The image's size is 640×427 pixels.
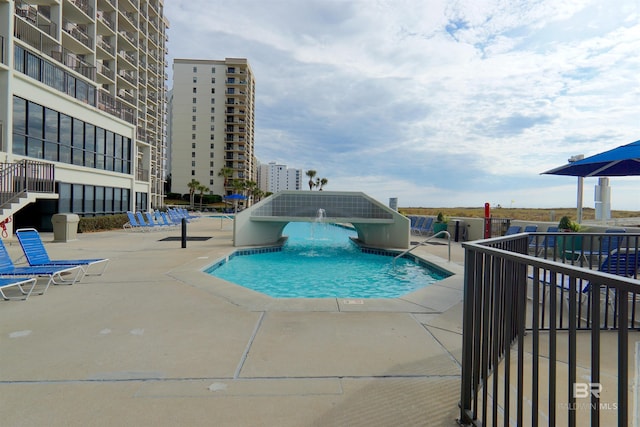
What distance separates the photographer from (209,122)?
79.1m

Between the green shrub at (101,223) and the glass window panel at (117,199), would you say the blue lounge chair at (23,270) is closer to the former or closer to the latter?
the green shrub at (101,223)

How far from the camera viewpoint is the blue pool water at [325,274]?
793 cm

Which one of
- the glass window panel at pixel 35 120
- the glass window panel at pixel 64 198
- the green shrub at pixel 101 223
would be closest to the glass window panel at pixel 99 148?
the glass window panel at pixel 64 198

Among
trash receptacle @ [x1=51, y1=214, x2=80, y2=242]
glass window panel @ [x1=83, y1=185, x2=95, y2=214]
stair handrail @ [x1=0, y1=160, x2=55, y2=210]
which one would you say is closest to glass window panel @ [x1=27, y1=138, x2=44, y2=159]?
stair handrail @ [x1=0, y1=160, x2=55, y2=210]

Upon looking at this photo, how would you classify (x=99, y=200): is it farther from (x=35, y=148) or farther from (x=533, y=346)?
(x=533, y=346)

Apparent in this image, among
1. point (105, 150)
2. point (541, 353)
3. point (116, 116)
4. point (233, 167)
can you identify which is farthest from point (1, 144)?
point (233, 167)

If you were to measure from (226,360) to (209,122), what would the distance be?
83074 millimetres

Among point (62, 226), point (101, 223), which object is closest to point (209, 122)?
point (101, 223)

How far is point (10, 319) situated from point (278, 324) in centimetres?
352

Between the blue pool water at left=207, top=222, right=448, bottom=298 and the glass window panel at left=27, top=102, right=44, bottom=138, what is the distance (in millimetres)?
11827

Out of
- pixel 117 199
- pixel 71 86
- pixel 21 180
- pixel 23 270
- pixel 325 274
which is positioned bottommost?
pixel 325 274

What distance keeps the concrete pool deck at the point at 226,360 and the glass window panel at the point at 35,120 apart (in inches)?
533

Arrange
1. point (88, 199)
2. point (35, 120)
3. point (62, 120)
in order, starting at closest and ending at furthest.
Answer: point (35, 120)
point (62, 120)
point (88, 199)

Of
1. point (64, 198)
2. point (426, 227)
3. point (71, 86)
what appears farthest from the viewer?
point (426, 227)
